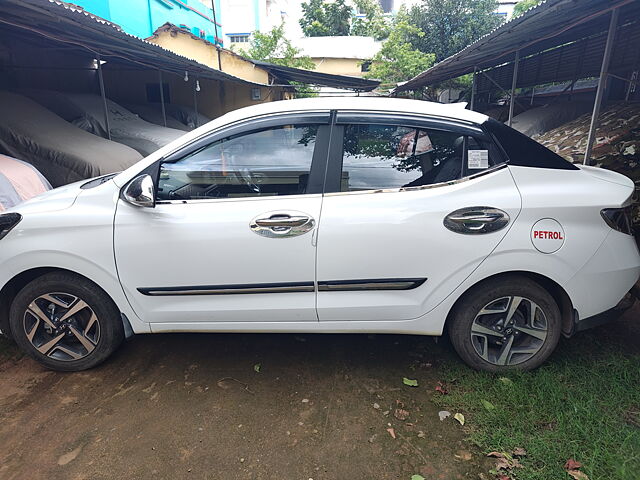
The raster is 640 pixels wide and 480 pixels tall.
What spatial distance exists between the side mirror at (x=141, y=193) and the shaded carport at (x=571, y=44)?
141 inches

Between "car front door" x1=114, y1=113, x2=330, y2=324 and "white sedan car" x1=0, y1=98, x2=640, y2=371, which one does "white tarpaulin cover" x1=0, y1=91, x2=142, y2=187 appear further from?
"car front door" x1=114, y1=113, x2=330, y2=324

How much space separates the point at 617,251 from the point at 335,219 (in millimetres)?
1692

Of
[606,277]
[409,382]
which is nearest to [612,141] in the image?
[606,277]

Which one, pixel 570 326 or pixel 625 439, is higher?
pixel 570 326

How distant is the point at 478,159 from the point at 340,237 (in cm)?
97

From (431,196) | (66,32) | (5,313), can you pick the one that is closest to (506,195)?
(431,196)

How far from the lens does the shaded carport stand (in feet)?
13.7

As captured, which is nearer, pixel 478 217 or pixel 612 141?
pixel 478 217

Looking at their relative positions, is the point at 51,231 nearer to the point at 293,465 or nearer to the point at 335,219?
the point at 335,219

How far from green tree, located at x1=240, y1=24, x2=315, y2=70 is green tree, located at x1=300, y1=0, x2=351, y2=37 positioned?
14.7 metres

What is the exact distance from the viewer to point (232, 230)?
8.10 ft

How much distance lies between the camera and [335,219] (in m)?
2.45

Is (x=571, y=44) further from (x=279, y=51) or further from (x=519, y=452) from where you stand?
(x=279, y=51)

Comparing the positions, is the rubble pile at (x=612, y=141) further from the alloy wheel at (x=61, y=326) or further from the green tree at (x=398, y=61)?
the green tree at (x=398, y=61)
